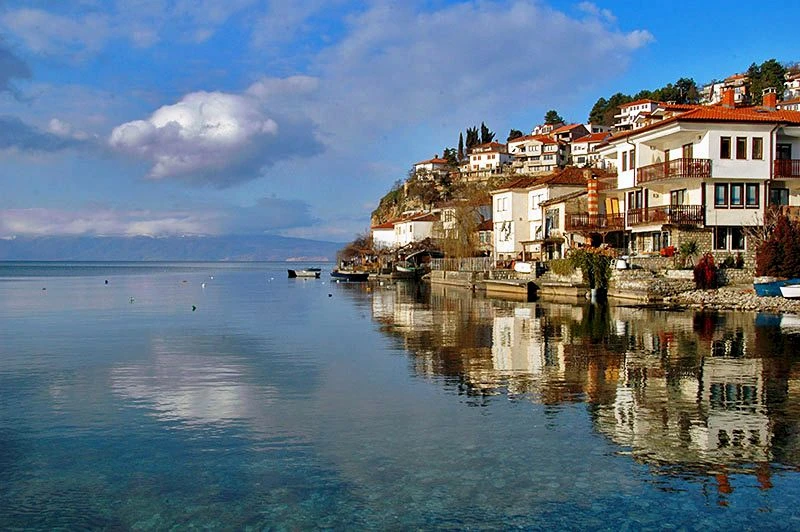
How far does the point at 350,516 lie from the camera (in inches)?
386

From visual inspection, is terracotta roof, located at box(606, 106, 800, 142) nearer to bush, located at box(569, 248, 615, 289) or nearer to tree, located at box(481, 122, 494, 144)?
bush, located at box(569, 248, 615, 289)

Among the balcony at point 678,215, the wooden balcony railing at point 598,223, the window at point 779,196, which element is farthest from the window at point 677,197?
the wooden balcony railing at point 598,223

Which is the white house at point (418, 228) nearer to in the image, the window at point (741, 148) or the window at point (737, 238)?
the window at point (737, 238)

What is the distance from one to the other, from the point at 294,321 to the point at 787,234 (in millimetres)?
25880

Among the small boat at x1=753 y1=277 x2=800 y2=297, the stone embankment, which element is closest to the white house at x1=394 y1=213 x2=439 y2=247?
the stone embankment

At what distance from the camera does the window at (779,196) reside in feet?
152

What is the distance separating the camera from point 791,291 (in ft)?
123

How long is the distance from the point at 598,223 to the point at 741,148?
40.0ft

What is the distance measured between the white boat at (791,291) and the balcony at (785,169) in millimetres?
10585

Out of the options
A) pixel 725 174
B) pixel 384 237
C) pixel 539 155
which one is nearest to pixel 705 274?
pixel 725 174

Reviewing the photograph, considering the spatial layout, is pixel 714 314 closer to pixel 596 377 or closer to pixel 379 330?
pixel 379 330

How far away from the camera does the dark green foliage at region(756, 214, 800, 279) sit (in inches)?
1539

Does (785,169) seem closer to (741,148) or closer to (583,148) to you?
(741,148)

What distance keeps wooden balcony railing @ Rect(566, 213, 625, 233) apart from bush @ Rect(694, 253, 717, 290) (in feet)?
36.8
